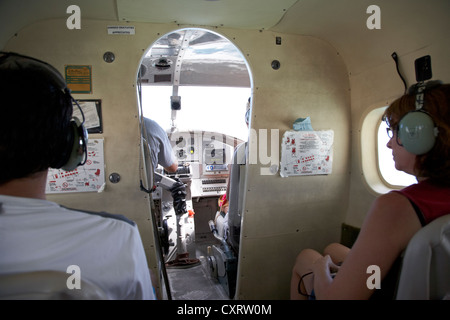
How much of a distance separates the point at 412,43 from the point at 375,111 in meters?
0.66

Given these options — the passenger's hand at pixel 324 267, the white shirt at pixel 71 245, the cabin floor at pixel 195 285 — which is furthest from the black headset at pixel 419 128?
the cabin floor at pixel 195 285

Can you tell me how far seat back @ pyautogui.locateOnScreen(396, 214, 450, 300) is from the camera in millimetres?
909

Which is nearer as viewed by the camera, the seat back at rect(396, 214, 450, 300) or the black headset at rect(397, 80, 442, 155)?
the seat back at rect(396, 214, 450, 300)

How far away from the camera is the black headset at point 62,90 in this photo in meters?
0.87

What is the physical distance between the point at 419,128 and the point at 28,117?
1436 mm

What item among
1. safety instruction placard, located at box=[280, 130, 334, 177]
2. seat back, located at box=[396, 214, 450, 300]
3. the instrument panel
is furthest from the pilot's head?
the instrument panel

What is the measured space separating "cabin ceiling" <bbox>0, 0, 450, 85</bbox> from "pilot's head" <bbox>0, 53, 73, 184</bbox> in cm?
124

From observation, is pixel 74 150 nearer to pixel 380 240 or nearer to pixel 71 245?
pixel 71 245

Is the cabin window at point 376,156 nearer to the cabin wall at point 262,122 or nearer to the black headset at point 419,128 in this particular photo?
the cabin wall at point 262,122

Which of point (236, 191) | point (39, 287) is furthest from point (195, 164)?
point (39, 287)

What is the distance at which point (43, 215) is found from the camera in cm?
75

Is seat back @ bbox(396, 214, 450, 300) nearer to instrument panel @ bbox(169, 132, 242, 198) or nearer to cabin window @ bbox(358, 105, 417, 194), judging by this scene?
cabin window @ bbox(358, 105, 417, 194)

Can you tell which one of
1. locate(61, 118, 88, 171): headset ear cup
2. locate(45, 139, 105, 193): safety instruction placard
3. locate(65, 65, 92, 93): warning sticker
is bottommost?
locate(45, 139, 105, 193): safety instruction placard

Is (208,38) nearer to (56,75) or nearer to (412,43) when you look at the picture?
(412,43)
